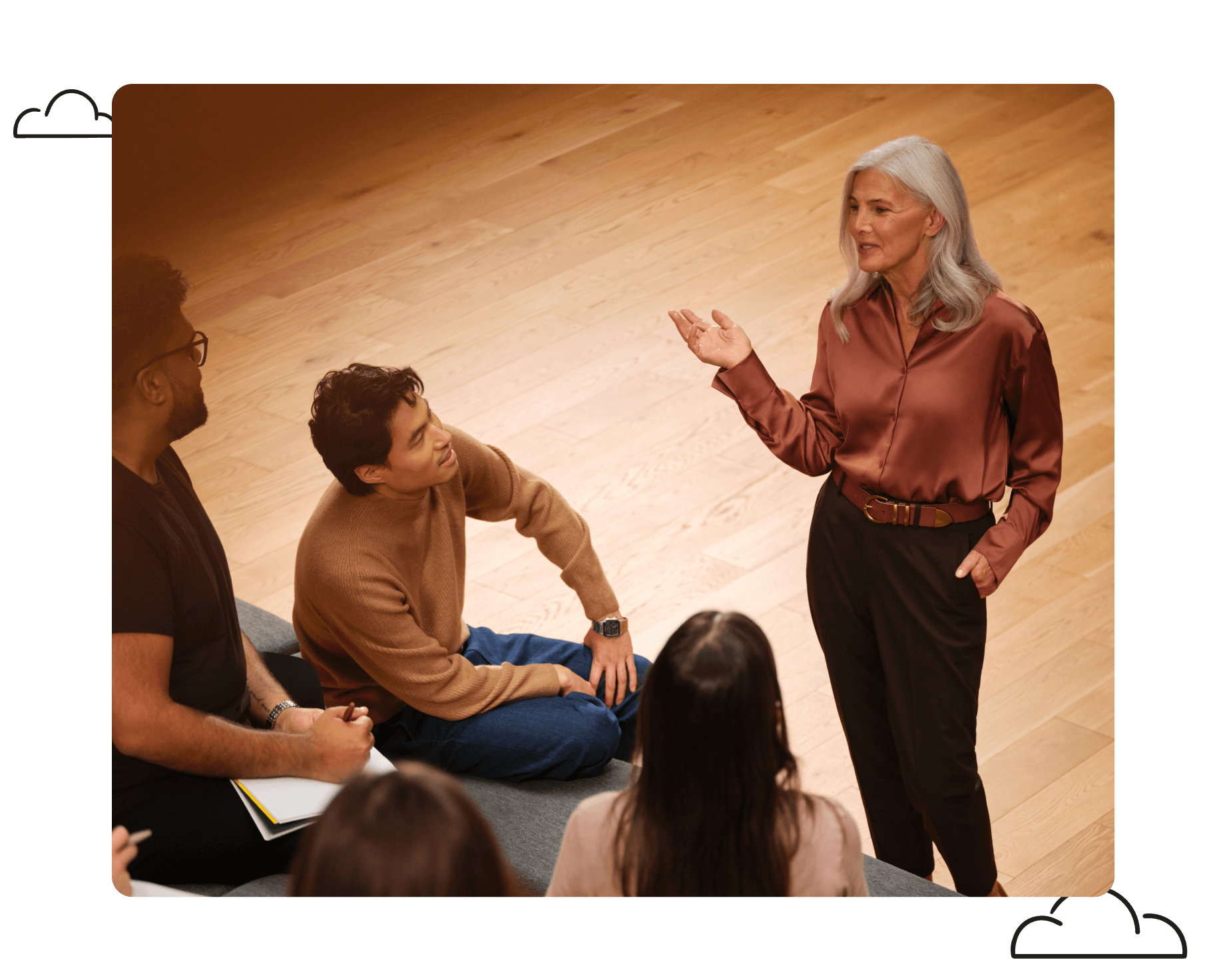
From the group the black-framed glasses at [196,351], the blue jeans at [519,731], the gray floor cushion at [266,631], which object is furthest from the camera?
the gray floor cushion at [266,631]

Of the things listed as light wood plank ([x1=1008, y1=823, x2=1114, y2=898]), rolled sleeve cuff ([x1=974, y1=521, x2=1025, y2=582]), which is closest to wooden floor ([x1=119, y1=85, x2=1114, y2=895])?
light wood plank ([x1=1008, y1=823, x2=1114, y2=898])

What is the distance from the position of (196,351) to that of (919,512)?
0.98m

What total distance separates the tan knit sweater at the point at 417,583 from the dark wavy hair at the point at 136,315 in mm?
321

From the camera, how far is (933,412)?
198cm

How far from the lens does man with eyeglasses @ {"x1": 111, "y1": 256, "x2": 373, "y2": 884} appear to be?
1.70 metres

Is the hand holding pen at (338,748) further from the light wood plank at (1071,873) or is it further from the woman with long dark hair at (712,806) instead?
the light wood plank at (1071,873)

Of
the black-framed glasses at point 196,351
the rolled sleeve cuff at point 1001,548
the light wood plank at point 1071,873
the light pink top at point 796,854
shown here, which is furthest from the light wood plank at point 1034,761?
the black-framed glasses at point 196,351

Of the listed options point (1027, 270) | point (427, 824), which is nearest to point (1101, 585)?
point (1027, 270)

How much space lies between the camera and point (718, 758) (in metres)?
1.53

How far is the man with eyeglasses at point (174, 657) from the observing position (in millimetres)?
1699

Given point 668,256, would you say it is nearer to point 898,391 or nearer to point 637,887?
point 898,391

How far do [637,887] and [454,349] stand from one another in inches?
33.0

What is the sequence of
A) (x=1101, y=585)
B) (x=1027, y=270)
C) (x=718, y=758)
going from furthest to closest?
(x=1101, y=585) < (x=1027, y=270) < (x=718, y=758)

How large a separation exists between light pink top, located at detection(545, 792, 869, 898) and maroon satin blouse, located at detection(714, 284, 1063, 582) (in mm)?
551
